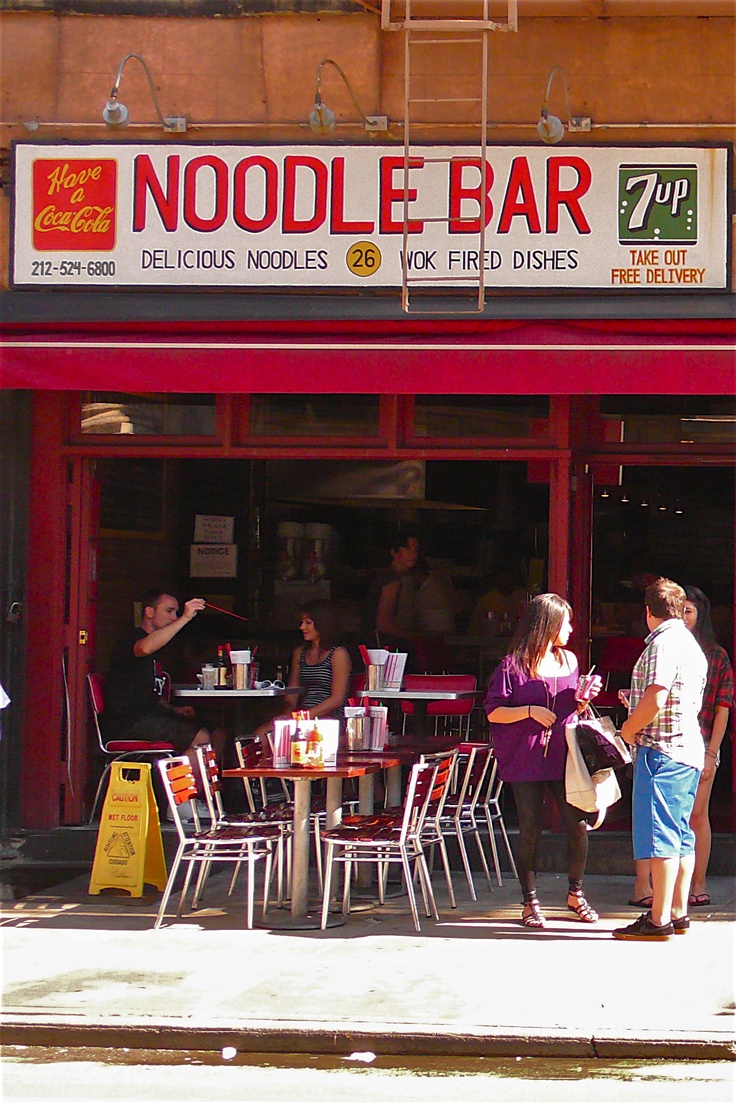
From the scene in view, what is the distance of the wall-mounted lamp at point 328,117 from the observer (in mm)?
10102

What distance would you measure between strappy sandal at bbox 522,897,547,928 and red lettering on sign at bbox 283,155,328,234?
4795mm

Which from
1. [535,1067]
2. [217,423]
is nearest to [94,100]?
[217,423]

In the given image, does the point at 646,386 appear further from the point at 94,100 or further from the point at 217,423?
the point at 94,100

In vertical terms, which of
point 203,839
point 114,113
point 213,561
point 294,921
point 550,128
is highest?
point 114,113

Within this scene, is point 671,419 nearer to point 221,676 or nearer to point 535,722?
point 535,722

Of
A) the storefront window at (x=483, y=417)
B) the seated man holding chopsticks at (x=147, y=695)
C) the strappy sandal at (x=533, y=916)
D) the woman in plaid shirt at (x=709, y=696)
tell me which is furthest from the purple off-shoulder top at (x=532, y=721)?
the seated man holding chopsticks at (x=147, y=695)

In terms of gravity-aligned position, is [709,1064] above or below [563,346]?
below

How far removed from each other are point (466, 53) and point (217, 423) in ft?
10.2

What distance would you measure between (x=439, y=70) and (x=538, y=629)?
4.24m

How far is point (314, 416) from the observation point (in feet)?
35.1

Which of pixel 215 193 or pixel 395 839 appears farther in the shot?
pixel 215 193

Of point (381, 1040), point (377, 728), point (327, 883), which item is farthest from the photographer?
point (377, 728)

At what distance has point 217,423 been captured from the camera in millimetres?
10688

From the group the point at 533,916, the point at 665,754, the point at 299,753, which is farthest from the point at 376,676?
the point at 665,754
